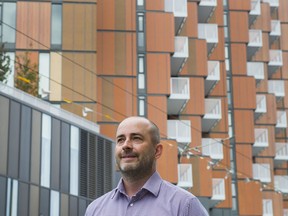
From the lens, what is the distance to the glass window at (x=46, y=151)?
28844mm

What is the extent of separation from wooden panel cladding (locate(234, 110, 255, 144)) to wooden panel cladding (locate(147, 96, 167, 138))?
46.6 feet

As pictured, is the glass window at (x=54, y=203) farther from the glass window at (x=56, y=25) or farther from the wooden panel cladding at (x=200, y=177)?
the wooden panel cladding at (x=200, y=177)

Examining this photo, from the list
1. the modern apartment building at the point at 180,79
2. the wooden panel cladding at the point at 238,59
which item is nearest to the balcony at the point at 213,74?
the modern apartment building at the point at 180,79

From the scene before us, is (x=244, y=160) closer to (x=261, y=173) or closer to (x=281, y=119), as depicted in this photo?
(x=261, y=173)

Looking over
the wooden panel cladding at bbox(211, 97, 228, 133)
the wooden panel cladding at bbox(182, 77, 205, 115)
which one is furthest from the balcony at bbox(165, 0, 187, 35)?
the wooden panel cladding at bbox(211, 97, 228, 133)

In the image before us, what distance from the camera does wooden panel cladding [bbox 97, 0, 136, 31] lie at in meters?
39.8

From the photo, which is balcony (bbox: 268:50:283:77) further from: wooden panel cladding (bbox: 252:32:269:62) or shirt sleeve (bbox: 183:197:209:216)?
shirt sleeve (bbox: 183:197:209:216)

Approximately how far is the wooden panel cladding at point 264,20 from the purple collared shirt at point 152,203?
5765 cm

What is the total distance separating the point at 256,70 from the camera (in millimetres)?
58594

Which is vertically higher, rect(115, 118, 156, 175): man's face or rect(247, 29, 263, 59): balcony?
rect(247, 29, 263, 59): balcony

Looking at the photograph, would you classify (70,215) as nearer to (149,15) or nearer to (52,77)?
(52,77)

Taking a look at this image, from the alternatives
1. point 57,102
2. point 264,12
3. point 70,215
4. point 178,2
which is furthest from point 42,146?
point 264,12

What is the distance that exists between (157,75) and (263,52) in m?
21.8

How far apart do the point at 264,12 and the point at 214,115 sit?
17488 millimetres
